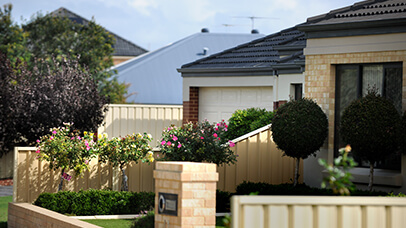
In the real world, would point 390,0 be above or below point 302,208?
above

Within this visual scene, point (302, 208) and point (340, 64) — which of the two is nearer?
point (302, 208)

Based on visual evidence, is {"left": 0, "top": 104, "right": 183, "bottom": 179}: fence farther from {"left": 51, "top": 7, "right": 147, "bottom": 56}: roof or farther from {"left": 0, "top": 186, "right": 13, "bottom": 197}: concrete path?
{"left": 51, "top": 7, "right": 147, "bottom": 56}: roof

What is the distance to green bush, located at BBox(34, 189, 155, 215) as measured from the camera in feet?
42.7

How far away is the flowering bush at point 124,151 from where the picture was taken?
13914mm

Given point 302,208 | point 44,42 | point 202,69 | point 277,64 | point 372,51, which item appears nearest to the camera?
point 302,208

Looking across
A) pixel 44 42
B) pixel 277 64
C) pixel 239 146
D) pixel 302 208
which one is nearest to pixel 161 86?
pixel 44 42

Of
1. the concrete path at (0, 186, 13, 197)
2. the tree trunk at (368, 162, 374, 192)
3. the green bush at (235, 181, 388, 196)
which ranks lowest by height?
the concrete path at (0, 186, 13, 197)

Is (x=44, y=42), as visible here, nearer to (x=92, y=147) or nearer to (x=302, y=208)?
(x=92, y=147)

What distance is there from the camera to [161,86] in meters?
44.4

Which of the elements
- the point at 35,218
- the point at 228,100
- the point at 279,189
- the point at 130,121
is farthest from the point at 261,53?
the point at 35,218

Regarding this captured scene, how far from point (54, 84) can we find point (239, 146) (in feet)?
27.6

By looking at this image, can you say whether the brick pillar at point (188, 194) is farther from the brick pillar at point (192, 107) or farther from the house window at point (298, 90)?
the brick pillar at point (192, 107)

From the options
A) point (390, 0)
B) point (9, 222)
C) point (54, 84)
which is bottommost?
point (9, 222)

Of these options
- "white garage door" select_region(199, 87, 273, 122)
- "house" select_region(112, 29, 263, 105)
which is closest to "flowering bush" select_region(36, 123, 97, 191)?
"white garage door" select_region(199, 87, 273, 122)
